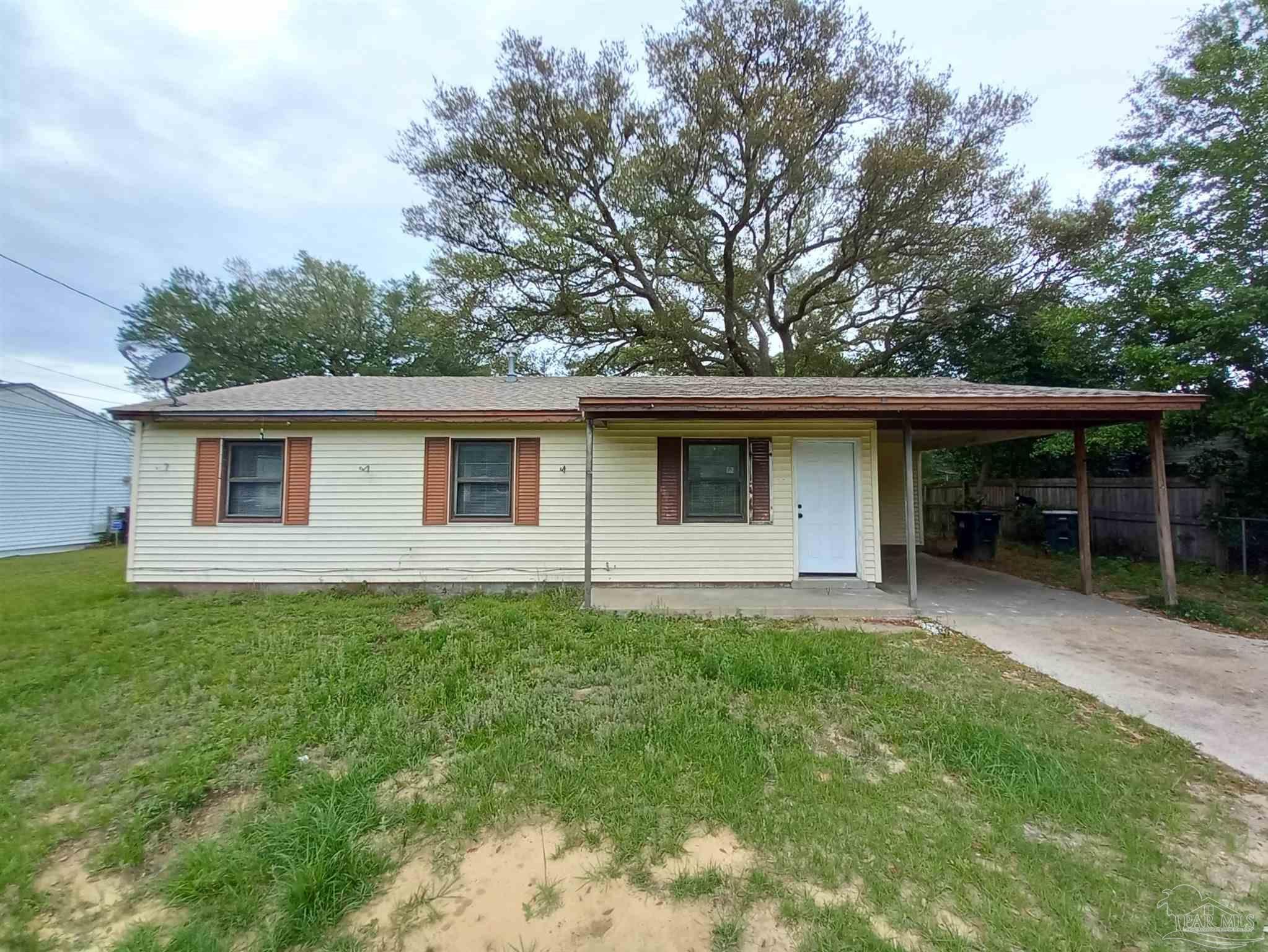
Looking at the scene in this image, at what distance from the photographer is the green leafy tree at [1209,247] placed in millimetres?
7531

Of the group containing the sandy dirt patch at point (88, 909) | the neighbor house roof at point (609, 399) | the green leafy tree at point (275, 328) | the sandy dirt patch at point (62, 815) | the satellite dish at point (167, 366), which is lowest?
the sandy dirt patch at point (88, 909)

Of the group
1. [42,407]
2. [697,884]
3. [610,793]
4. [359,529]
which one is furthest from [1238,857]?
[42,407]

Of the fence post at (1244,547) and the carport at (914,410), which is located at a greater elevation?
the carport at (914,410)

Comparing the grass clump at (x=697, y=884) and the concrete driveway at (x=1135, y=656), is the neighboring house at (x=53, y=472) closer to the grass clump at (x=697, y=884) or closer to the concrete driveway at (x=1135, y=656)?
the grass clump at (x=697, y=884)

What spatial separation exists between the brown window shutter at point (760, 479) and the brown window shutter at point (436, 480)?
430cm

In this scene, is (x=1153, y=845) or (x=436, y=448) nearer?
(x=1153, y=845)

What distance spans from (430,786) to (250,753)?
1.25 meters

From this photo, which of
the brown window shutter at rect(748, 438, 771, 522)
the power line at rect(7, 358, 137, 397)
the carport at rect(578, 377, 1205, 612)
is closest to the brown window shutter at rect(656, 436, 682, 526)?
the carport at rect(578, 377, 1205, 612)

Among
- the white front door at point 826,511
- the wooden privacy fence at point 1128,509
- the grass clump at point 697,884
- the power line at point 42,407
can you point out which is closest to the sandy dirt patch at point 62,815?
the grass clump at point 697,884

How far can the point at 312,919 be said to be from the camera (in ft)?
6.32

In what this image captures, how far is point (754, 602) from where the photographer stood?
6.27 meters

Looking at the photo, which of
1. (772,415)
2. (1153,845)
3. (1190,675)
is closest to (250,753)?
(1153,845)

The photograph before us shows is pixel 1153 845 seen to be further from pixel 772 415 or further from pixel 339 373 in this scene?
pixel 339 373

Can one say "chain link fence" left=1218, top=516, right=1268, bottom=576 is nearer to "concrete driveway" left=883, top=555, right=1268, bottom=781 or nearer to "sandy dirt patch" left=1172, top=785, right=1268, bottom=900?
"concrete driveway" left=883, top=555, right=1268, bottom=781
